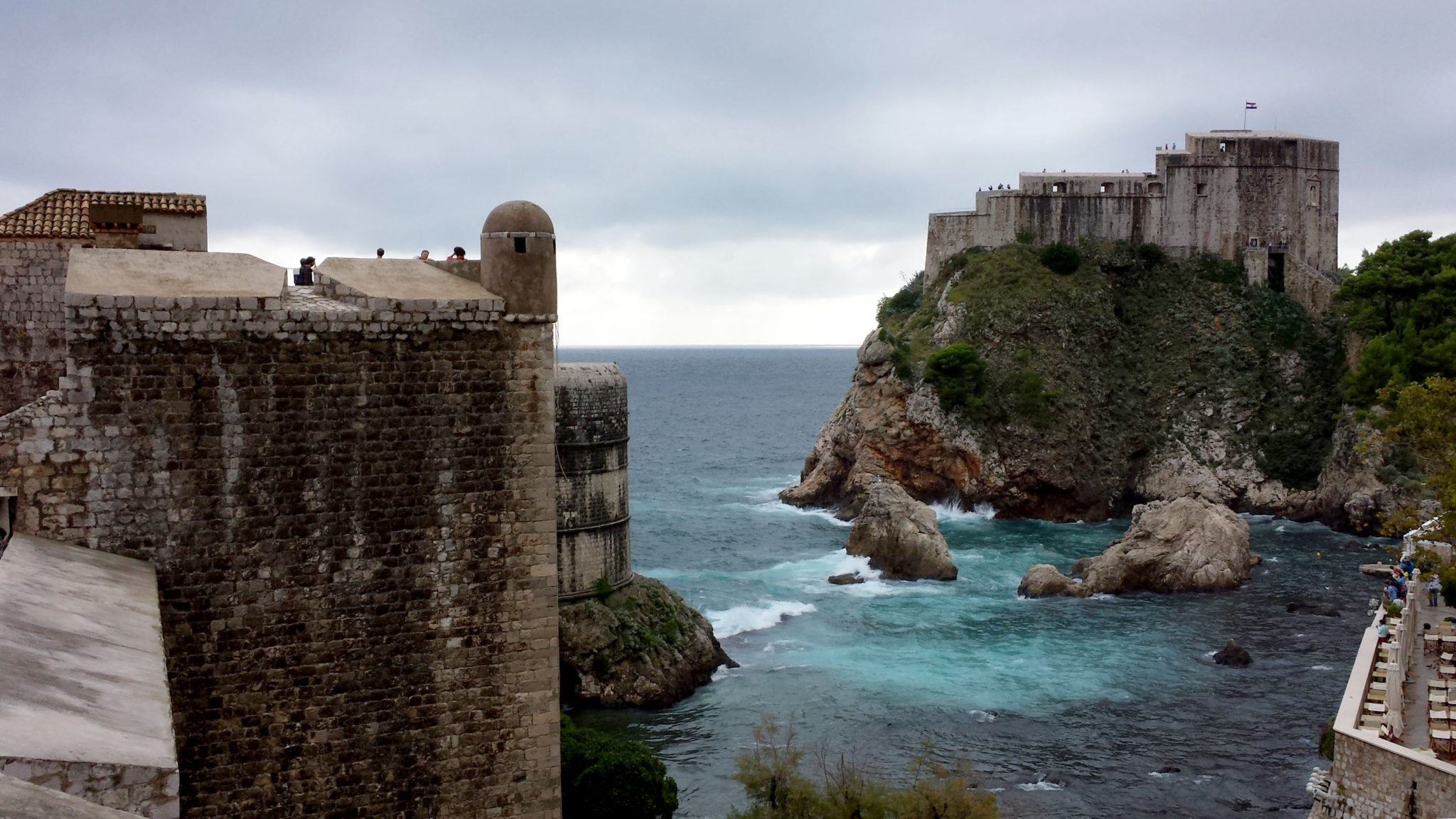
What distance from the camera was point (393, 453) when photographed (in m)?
10.9

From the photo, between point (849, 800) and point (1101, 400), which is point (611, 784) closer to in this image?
point (849, 800)

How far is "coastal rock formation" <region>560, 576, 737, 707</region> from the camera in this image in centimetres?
3356

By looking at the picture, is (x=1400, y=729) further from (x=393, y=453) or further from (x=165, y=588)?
(x=165, y=588)

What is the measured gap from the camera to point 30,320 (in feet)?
44.1

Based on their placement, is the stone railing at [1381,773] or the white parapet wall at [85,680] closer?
the white parapet wall at [85,680]

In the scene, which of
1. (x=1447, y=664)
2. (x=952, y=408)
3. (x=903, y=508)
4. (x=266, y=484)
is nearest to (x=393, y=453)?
(x=266, y=484)

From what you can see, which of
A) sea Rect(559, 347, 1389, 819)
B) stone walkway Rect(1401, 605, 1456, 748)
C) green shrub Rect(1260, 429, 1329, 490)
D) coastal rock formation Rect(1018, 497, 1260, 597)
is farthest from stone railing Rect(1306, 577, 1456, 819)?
green shrub Rect(1260, 429, 1329, 490)

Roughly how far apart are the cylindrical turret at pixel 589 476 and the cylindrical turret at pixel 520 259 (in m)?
21.4

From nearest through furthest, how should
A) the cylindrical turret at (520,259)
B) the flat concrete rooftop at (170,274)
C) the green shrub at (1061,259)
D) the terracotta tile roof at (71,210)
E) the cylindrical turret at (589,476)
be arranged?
the flat concrete rooftop at (170,274), the cylindrical turret at (520,259), the terracotta tile roof at (71,210), the cylindrical turret at (589,476), the green shrub at (1061,259)

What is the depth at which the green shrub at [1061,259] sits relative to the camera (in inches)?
2785

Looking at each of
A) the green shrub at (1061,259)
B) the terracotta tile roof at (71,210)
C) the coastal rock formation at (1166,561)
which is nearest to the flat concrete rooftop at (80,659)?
the terracotta tile roof at (71,210)

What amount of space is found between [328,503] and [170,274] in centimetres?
241

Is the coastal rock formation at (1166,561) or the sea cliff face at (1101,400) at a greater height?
the sea cliff face at (1101,400)

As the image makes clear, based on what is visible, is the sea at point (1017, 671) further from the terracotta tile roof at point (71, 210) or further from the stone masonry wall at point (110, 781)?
the stone masonry wall at point (110, 781)
